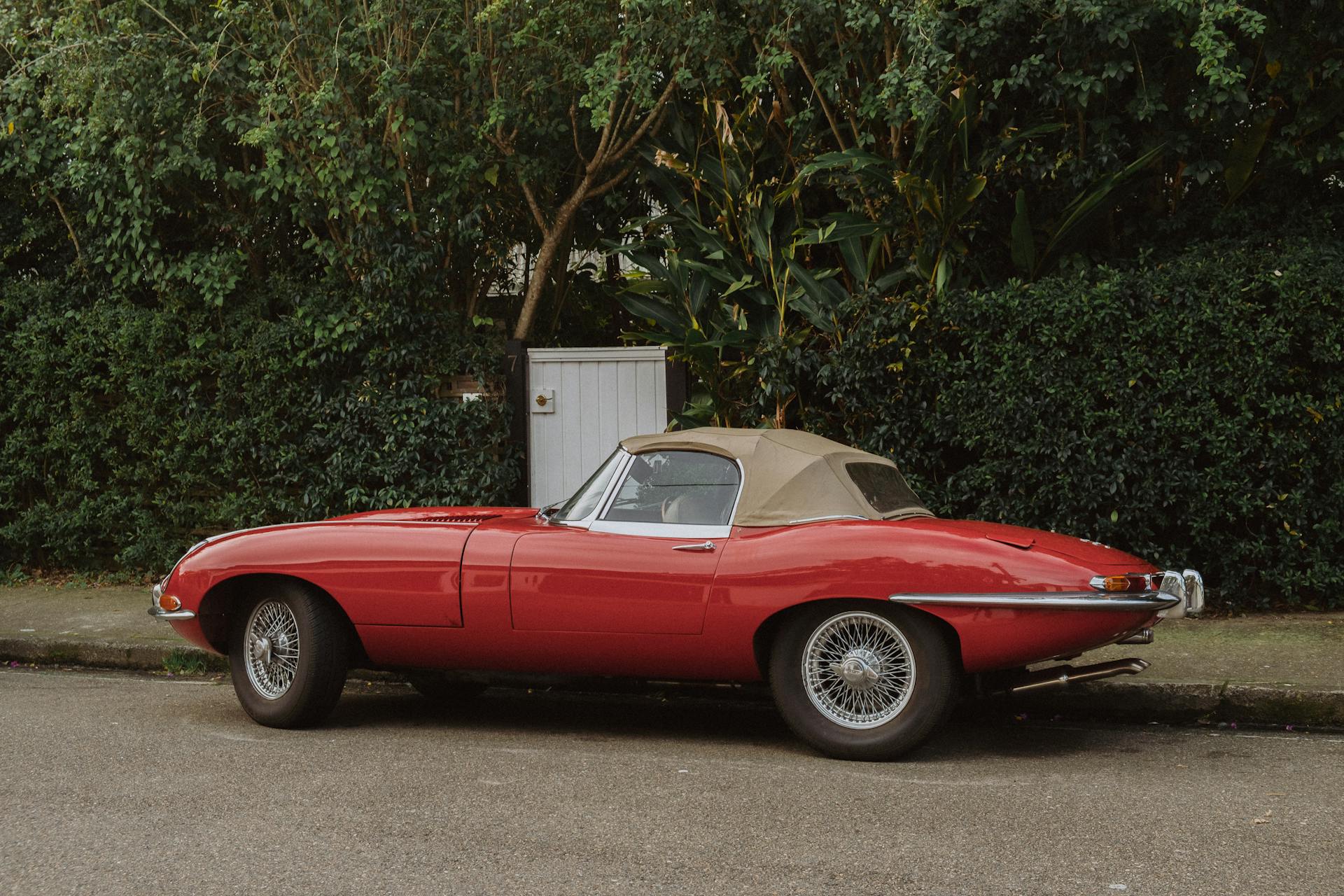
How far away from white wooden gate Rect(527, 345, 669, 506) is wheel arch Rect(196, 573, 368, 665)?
4.34 meters

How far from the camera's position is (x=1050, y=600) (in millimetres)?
5031

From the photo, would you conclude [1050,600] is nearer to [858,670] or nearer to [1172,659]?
[858,670]

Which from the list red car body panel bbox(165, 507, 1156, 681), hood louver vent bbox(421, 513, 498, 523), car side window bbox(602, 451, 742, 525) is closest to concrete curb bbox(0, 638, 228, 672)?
red car body panel bbox(165, 507, 1156, 681)

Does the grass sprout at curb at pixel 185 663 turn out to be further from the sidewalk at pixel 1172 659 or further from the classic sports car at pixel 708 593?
the classic sports car at pixel 708 593

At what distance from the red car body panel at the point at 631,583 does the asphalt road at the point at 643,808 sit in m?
0.43

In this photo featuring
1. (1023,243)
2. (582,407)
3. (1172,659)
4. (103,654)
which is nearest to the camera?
(1172,659)

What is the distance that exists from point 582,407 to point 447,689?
3878 millimetres

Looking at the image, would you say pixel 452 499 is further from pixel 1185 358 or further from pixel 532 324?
pixel 1185 358

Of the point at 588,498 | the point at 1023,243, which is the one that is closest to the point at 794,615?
the point at 588,498

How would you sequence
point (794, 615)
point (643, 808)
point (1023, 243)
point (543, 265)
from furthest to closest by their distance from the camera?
point (543, 265) < point (1023, 243) < point (794, 615) < point (643, 808)

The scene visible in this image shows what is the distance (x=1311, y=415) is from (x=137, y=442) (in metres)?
8.72

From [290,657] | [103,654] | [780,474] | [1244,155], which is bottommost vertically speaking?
[103,654]

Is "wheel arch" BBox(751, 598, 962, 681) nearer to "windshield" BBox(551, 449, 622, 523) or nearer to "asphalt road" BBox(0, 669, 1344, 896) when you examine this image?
"asphalt road" BBox(0, 669, 1344, 896)

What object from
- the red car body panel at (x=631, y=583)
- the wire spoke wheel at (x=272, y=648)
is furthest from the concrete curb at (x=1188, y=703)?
the wire spoke wheel at (x=272, y=648)
